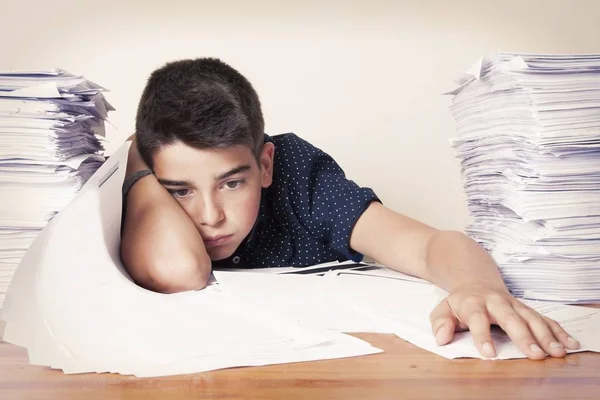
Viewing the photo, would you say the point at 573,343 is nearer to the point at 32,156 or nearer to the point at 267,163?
the point at 267,163

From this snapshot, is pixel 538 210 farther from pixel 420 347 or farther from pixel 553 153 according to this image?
pixel 420 347

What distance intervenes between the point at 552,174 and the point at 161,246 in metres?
0.71

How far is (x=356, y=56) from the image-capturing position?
7.57ft

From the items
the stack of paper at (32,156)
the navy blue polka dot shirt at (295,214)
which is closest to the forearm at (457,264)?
the navy blue polka dot shirt at (295,214)

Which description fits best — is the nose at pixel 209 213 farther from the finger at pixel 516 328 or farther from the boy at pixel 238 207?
the finger at pixel 516 328

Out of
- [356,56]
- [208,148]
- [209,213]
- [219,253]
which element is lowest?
[219,253]

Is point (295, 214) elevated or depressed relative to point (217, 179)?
depressed

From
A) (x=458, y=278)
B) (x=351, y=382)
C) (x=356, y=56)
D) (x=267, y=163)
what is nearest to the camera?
(x=351, y=382)

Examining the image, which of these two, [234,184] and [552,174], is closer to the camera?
[552,174]

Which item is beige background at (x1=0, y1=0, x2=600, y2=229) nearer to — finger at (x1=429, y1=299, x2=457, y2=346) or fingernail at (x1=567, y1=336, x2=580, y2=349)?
finger at (x1=429, y1=299, x2=457, y2=346)

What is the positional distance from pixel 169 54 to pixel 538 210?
4.75ft

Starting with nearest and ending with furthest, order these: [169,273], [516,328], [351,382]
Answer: [351,382] → [516,328] → [169,273]

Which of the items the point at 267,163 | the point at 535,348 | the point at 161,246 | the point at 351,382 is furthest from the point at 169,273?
the point at 535,348

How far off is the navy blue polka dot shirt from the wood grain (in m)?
0.74
